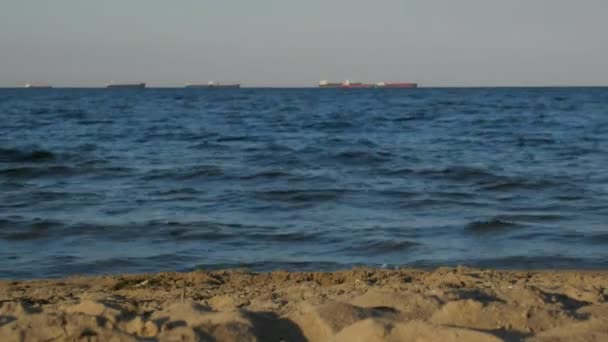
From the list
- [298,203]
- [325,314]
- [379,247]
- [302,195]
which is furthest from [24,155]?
[325,314]

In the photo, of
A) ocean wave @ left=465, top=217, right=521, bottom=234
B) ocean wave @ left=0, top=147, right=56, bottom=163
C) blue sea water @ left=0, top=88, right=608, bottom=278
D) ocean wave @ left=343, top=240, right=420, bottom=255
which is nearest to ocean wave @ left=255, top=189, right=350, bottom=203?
blue sea water @ left=0, top=88, right=608, bottom=278

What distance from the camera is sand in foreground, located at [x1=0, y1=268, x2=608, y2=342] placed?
3551 mm

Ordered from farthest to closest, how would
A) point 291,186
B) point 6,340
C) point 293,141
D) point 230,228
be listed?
point 293,141, point 291,186, point 230,228, point 6,340

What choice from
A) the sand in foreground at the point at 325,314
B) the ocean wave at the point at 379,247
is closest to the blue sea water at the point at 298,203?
the ocean wave at the point at 379,247

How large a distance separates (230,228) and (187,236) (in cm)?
56

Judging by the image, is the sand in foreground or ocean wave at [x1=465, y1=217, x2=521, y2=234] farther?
ocean wave at [x1=465, y1=217, x2=521, y2=234]

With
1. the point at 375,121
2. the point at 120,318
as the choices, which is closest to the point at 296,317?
the point at 120,318

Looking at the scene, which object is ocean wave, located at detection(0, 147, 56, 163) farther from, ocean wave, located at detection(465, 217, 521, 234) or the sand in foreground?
the sand in foreground

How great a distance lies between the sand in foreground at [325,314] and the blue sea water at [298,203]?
1.83 m

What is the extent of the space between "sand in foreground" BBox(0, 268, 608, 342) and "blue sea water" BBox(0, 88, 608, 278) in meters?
1.83

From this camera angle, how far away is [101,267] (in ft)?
22.9

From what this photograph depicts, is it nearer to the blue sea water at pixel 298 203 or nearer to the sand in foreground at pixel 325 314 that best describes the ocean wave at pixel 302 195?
the blue sea water at pixel 298 203

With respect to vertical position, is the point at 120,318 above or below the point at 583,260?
above

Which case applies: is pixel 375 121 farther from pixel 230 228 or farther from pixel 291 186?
pixel 230 228
